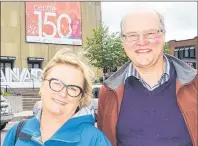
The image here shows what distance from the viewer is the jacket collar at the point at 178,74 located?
2.93 m

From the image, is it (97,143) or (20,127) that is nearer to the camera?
(97,143)

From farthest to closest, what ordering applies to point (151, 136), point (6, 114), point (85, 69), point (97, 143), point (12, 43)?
point (12, 43), point (6, 114), point (151, 136), point (85, 69), point (97, 143)

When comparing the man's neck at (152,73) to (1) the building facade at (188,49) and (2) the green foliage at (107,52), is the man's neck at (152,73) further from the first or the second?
(1) the building facade at (188,49)

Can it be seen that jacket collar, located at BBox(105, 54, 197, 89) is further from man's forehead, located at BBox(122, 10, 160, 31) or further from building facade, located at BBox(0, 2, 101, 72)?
building facade, located at BBox(0, 2, 101, 72)

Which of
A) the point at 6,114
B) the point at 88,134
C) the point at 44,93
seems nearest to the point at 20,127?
the point at 44,93

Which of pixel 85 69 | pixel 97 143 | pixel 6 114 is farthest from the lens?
pixel 6 114

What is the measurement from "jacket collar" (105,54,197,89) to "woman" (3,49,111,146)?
1.32 feet

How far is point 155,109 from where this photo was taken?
2.86 metres

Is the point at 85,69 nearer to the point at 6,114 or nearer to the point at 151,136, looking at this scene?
the point at 151,136

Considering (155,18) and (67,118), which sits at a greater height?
(155,18)

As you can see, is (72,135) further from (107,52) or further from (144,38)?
(107,52)

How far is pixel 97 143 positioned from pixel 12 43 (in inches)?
1375

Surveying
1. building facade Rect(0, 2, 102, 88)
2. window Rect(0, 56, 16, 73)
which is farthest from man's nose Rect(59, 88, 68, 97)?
window Rect(0, 56, 16, 73)

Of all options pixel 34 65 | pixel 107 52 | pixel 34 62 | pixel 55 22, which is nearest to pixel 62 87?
A: pixel 107 52
